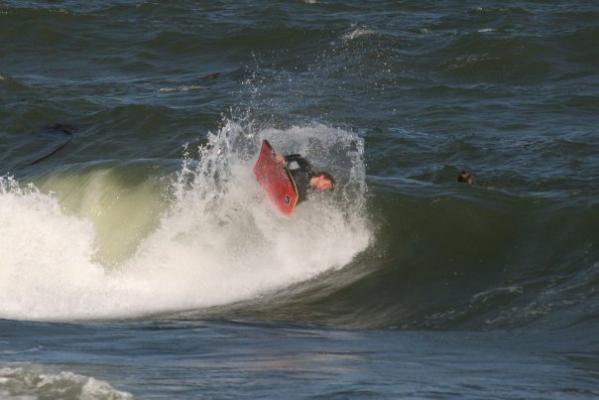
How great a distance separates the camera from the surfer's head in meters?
16.5

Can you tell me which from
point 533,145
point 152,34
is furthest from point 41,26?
point 533,145

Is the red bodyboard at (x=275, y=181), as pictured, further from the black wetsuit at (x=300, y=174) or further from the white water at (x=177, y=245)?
the white water at (x=177, y=245)

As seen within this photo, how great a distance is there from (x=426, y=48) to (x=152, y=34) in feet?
26.3

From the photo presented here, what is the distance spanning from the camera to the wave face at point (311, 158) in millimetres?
15562

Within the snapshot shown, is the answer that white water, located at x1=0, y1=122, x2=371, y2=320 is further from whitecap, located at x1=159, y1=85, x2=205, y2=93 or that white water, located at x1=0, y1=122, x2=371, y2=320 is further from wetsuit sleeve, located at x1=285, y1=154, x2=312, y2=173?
whitecap, located at x1=159, y1=85, x2=205, y2=93

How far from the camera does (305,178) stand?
1655cm

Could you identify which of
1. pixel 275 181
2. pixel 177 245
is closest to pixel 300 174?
pixel 275 181

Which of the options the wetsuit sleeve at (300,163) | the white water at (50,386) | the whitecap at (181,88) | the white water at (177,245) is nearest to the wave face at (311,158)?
the white water at (177,245)

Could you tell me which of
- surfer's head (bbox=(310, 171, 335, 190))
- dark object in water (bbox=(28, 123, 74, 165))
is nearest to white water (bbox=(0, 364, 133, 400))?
surfer's head (bbox=(310, 171, 335, 190))

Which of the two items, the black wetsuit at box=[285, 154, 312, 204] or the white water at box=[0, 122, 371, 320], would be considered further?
the black wetsuit at box=[285, 154, 312, 204]

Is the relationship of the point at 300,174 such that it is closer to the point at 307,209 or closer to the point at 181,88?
the point at 307,209

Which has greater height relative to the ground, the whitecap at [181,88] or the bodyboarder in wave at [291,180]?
the whitecap at [181,88]

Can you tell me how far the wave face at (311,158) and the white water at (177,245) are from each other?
0.11ft

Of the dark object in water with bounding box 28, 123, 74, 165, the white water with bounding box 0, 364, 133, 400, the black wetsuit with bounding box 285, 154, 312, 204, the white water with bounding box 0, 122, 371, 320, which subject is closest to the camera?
the white water with bounding box 0, 364, 133, 400
